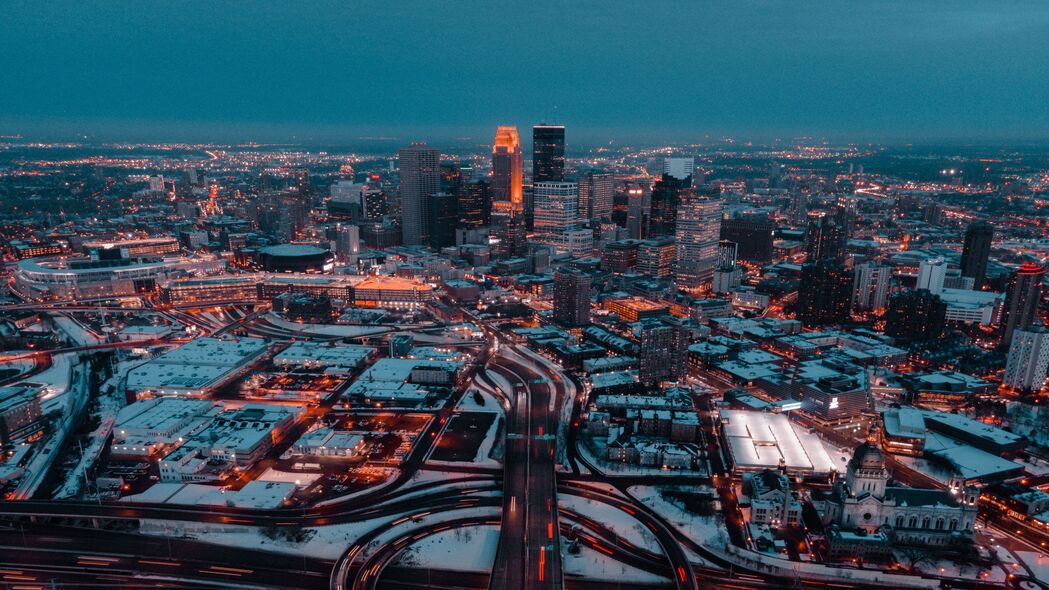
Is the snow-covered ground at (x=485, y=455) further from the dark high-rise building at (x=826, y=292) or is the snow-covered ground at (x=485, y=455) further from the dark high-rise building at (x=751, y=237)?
the dark high-rise building at (x=751, y=237)

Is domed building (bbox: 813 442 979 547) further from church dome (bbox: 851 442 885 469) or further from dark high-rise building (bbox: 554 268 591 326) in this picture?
dark high-rise building (bbox: 554 268 591 326)

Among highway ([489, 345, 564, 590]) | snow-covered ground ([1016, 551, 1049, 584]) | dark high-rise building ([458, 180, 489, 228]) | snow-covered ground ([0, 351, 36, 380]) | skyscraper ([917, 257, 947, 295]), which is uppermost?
dark high-rise building ([458, 180, 489, 228])

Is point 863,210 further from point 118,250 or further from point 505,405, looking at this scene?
point 118,250

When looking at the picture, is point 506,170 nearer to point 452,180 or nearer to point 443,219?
point 452,180

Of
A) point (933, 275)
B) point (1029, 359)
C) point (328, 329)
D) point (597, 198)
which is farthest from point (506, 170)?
point (1029, 359)

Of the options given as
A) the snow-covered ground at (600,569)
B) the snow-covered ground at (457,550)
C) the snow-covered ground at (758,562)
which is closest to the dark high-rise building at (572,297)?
the snow-covered ground at (758,562)

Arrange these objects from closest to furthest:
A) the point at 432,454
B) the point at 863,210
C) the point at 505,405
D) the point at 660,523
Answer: the point at 660,523 → the point at 432,454 → the point at 505,405 → the point at 863,210

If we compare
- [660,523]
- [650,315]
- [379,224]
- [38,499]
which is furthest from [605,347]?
[379,224]

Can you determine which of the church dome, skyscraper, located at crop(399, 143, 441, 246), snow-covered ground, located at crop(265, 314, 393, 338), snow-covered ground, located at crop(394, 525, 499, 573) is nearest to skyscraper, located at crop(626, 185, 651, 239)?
skyscraper, located at crop(399, 143, 441, 246)
